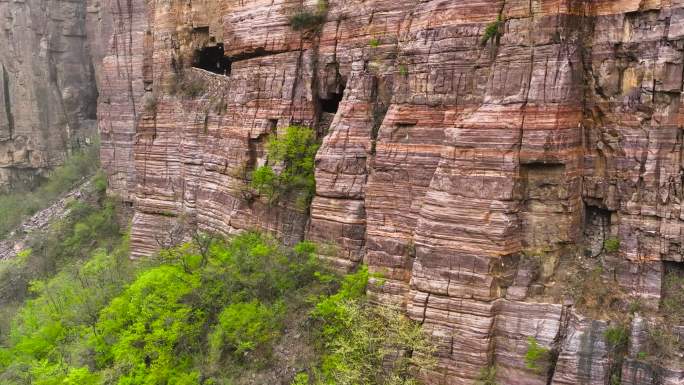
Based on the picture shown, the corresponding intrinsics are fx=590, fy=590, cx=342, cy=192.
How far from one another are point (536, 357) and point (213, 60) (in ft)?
62.0

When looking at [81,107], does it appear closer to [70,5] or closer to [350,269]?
[70,5]

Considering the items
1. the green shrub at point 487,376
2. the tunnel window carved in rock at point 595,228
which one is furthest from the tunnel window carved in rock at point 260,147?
the tunnel window carved in rock at point 595,228

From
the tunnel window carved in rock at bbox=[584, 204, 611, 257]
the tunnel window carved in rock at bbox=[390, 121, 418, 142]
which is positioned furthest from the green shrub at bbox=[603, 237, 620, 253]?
the tunnel window carved in rock at bbox=[390, 121, 418, 142]

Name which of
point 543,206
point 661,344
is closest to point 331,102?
point 543,206

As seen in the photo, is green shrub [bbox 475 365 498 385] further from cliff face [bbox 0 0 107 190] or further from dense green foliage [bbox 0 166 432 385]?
cliff face [bbox 0 0 107 190]

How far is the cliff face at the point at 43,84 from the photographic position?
135 feet

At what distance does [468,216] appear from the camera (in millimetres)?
14016

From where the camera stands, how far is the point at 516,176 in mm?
13703

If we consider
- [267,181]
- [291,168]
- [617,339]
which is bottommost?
[617,339]

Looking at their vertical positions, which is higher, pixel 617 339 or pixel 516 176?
pixel 516 176

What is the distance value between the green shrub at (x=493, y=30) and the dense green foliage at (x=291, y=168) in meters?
7.30

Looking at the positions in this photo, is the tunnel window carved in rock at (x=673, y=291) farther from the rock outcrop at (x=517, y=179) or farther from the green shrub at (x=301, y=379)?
the green shrub at (x=301, y=379)

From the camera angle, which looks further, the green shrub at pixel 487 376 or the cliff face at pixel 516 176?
the green shrub at pixel 487 376

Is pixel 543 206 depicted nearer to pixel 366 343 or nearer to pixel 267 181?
pixel 366 343
